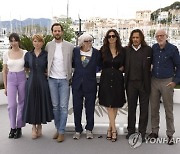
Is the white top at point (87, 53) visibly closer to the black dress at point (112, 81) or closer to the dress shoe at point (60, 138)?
the black dress at point (112, 81)

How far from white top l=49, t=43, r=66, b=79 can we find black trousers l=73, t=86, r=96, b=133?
27 cm

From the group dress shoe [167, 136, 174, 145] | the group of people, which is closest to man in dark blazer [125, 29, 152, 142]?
the group of people

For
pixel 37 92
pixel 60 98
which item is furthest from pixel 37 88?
pixel 60 98

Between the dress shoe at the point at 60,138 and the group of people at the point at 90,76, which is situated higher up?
the group of people at the point at 90,76

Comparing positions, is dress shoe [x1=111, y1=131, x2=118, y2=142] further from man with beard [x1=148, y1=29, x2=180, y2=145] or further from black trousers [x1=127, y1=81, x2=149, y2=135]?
man with beard [x1=148, y1=29, x2=180, y2=145]

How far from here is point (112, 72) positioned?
3088mm

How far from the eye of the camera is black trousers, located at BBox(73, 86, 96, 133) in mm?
3217

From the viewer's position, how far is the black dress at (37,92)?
3.12m

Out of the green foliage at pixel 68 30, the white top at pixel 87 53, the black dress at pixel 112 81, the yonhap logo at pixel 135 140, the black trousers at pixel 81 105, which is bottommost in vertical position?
the yonhap logo at pixel 135 140

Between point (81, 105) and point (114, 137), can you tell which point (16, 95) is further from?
point (114, 137)

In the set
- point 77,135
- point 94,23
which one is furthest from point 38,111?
point 94,23

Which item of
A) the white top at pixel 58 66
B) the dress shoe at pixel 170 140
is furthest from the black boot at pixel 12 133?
the dress shoe at pixel 170 140

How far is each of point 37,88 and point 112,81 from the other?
33.6 inches

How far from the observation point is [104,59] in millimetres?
3084
